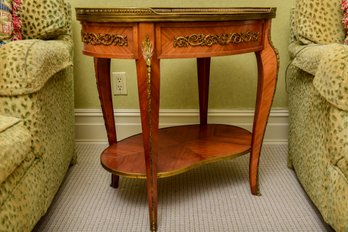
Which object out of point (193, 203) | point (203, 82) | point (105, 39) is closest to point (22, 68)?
point (105, 39)

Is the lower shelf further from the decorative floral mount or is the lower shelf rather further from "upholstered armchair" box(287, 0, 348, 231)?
the decorative floral mount

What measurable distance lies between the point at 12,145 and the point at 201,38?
62 centimetres

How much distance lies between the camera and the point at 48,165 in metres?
1.37

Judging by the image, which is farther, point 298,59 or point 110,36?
point 298,59

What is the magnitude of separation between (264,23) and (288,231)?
72 centimetres

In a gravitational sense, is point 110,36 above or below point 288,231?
above

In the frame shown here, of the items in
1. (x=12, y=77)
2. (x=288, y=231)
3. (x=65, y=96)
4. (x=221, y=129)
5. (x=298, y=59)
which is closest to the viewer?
(x=12, y=77)

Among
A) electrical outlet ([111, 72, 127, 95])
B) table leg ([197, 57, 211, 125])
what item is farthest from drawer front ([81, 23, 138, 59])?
electrical outlet ([111, 72, 127, 95])

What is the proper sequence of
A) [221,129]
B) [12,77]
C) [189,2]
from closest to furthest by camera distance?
[12,77] < [221,129] < [189,2]

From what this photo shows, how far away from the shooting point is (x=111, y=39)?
124cm

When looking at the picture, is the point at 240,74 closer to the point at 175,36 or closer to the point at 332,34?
the point at 332,34

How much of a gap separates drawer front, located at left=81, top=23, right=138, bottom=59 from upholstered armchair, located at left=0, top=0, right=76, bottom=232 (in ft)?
0.53

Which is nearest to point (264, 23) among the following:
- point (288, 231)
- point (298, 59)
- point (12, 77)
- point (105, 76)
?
point (298, 59)

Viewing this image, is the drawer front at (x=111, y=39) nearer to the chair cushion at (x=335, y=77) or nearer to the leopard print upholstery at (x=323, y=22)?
the chair cushion at (x=335, y=77)
